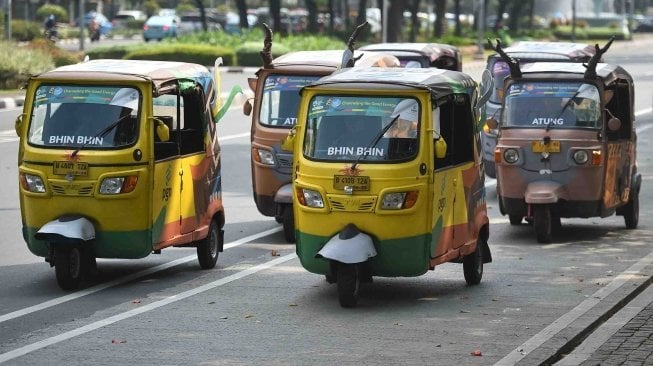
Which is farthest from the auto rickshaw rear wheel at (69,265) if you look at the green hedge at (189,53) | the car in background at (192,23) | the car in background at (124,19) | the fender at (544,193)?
the car in background at (124,19)

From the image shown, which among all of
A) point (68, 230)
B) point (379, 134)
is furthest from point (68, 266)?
point (379, 134)

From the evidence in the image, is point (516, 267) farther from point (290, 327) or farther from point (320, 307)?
point (290, 327)

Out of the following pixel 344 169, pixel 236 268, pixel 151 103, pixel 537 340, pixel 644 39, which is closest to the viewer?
pixel 537 340

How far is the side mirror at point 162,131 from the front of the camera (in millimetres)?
13625

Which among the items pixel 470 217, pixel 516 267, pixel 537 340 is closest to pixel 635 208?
pixel 516 267

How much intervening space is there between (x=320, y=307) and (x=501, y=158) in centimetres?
561

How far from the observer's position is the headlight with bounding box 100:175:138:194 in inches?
531

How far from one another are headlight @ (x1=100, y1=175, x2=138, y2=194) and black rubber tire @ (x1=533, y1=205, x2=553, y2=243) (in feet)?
18.1

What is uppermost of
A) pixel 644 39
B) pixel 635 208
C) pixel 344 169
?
pixel 344 169

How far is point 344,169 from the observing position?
41.3ft

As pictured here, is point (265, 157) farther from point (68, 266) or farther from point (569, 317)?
point (569, 317)

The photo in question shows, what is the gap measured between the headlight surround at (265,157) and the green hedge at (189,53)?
1327 inches

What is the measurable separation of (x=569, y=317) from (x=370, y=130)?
225 cm

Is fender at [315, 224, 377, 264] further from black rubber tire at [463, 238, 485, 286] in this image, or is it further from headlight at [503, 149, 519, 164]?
headlight at [503, 149, 519, 164]
